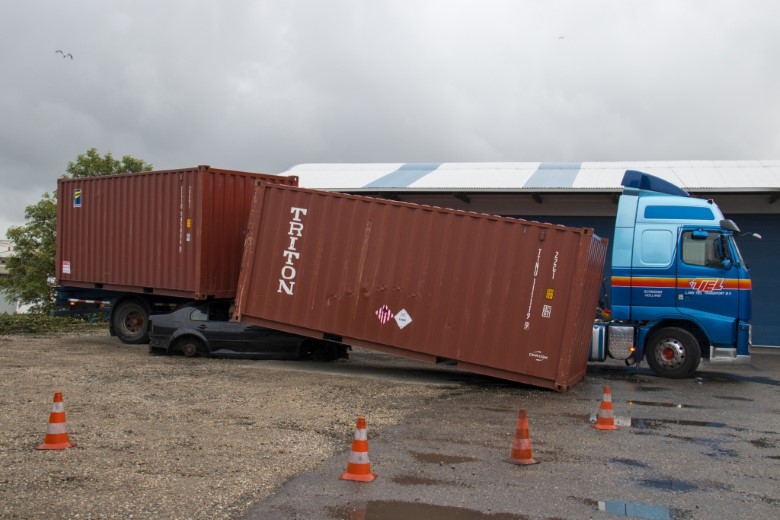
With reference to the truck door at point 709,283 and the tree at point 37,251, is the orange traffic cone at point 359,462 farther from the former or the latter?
the tree at point 37,251

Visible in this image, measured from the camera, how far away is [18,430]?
7867 mm

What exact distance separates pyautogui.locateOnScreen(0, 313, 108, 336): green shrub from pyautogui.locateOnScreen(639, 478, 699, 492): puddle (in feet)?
57.9

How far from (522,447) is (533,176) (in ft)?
56.5

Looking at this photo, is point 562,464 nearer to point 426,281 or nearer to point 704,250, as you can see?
point 426,281

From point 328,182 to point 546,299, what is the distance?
13845 millimetres

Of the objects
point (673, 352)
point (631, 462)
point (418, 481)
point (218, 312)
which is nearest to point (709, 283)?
point (673, 352)

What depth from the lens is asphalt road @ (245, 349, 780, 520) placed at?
571cm

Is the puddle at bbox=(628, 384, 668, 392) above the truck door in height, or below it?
below

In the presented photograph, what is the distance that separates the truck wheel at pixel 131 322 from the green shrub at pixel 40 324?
4388mm

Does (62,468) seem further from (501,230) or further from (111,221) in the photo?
(111,221)

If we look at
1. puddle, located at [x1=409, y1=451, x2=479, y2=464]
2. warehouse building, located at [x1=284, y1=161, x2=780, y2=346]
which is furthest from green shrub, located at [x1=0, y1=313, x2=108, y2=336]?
puddle, located at [x1=409, y1=451, x2=479, y2=464]

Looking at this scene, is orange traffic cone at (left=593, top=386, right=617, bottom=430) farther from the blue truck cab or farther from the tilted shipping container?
the tilted shipping container

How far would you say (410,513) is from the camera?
18.0 ft

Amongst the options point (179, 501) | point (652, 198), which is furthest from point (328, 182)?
point (179, 501)
